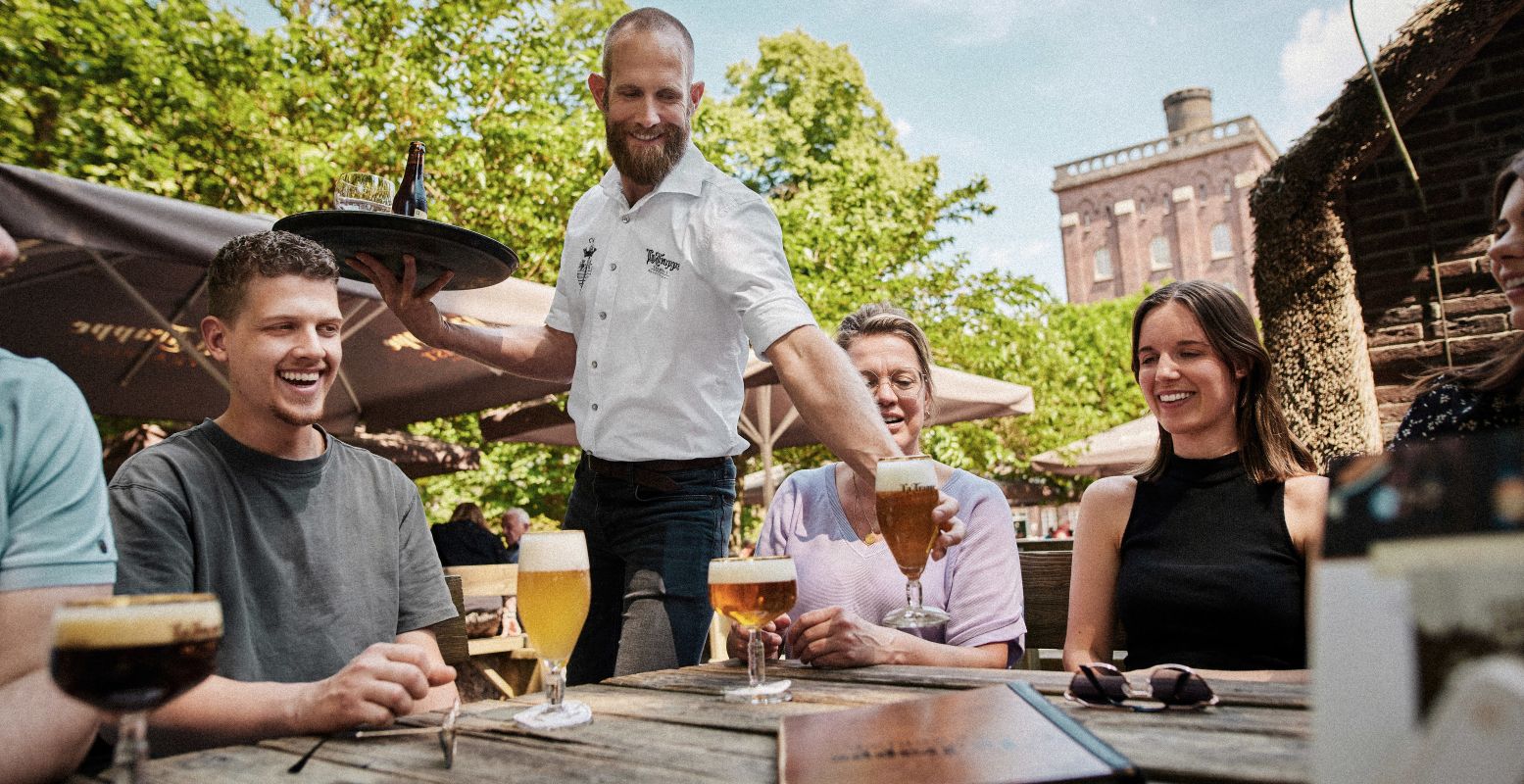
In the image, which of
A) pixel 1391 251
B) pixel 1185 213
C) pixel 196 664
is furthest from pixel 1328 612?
pixel 1185 213

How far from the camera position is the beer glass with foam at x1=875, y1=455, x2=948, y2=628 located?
5.43 feet

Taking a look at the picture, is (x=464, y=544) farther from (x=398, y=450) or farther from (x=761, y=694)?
(x=761, y=694)

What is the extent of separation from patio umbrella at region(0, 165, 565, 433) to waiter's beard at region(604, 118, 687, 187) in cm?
197

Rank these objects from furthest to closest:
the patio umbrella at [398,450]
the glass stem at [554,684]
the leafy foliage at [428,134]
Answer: the leafy foliage at [428,134], the patio umbrella at [398,450], the glass stem at [554,684]

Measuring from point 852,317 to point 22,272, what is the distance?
3.56 meters

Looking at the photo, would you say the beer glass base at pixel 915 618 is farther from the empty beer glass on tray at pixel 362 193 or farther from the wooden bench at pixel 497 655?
the wooden bench at pixel 497 655

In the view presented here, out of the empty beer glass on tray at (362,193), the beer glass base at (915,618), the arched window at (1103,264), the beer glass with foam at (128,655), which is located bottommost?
the beer glass base at (915,618)

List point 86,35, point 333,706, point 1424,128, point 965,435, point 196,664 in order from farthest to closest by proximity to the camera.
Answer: point 965,435
point 86,35
point 1424,128
point 333,706
point 196,664

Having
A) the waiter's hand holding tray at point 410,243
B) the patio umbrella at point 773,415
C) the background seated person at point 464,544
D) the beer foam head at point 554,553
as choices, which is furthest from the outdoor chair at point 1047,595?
the patio umbrella at point 773,415

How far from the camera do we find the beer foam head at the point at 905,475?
5.45 feet

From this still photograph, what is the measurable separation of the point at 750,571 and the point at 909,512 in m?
0.30

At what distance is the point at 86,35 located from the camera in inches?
297

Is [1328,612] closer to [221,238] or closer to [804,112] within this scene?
[221,238]

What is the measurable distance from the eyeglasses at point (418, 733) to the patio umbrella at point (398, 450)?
186 inches
